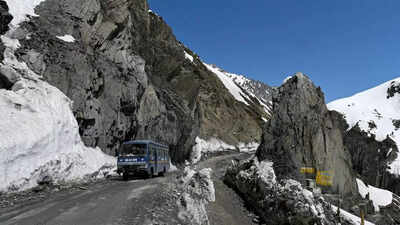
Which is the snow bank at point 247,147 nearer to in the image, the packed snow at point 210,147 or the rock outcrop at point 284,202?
the packed snow at point 210,147

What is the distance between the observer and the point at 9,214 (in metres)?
9.45

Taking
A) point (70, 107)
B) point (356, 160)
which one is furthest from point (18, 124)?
point (356, 160)

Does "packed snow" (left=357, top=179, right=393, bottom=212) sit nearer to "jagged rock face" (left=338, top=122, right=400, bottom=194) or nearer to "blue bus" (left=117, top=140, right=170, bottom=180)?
"blue bus" (left=117, top=140, right=170, bottom=180)

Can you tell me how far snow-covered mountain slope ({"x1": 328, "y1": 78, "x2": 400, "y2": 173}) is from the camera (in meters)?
86.6

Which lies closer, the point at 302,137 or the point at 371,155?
the point at 302,137

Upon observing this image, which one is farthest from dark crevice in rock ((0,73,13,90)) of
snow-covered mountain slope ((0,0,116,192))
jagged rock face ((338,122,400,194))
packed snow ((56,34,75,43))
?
jagged rock face ((338,122,400,194))

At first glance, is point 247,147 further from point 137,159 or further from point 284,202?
point 284,202

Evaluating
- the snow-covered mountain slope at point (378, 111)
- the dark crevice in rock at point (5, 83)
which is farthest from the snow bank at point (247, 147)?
the dark crevice in rock at point (5, 83)

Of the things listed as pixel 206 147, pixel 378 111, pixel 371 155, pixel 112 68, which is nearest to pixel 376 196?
pixel 112 68

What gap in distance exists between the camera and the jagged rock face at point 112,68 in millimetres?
23312

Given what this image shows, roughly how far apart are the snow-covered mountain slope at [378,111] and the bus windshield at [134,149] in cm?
7721

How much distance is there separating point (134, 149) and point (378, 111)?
4493 inches

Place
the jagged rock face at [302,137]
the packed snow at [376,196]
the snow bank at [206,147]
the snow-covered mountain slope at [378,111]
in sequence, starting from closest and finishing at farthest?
1. the jagged rock face at [302,137]
2. the packed snow at [376,196]
3. the snow bank at [206,147]
4. the snow-covered mountain slope at [378,111]

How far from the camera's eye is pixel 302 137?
16.5m
